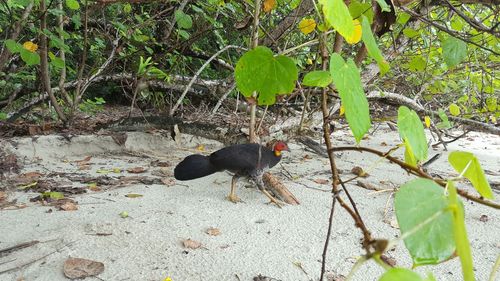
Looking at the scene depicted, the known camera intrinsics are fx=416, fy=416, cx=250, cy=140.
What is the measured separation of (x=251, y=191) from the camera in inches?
83.7

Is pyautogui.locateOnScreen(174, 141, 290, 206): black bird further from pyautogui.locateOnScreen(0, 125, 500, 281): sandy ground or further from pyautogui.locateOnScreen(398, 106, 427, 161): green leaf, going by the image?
pyautogui.locateOnScreen(398, 106, 427, 161): green leaf

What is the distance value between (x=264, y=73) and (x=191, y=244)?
82 cm

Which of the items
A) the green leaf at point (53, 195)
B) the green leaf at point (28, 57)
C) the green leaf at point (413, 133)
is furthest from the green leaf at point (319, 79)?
the green leaf at point (28, 57)

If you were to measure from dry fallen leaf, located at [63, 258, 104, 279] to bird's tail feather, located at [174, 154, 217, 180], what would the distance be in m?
0.73

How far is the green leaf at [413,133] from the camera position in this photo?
597 mm

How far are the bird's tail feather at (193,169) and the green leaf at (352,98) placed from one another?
4.72 ft

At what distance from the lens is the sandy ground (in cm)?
127

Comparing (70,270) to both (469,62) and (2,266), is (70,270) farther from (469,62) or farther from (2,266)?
(469,62)

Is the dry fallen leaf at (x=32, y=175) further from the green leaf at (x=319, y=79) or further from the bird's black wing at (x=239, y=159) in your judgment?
the green leaf at (x=319, y=79)

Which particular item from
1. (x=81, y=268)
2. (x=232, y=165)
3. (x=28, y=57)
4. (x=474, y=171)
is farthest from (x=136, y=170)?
(x=474, y=171)

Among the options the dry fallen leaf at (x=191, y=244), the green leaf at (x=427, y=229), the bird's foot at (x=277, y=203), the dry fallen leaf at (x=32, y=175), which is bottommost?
the dry fallen leaf at (x=32, y=175)

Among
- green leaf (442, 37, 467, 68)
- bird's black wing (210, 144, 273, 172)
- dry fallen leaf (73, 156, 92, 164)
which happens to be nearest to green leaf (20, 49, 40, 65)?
dry fallen leaf (73, 156, 92, 164)

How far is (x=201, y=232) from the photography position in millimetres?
1533

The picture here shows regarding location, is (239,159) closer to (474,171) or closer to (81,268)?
(81,268)
